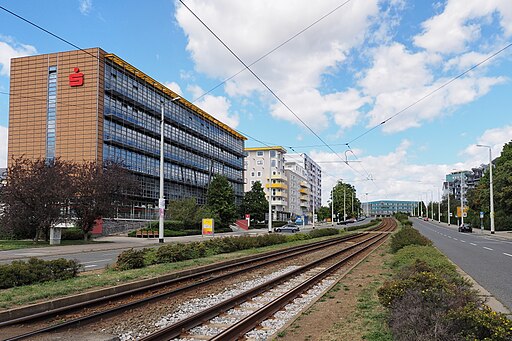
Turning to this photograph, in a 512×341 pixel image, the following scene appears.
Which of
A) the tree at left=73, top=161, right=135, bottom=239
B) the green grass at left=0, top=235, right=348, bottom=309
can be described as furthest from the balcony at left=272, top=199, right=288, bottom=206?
the green grass at left=0, top=235, right=348, bottom=309

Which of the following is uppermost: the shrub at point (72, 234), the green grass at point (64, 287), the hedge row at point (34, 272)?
the hedge row at point (34, 272)

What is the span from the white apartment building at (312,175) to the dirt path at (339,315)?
13034 cm

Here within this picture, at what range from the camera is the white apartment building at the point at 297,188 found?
437 ft

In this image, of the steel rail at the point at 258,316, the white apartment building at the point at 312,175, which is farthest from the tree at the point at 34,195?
the white apartment building at the point at 312,175

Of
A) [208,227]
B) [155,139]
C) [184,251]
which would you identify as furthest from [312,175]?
[184,251]

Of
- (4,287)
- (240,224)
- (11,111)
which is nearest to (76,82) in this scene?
(11,111)

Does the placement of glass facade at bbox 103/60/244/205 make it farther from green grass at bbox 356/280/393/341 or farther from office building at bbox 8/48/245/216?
green grass at bbox 356/280/393/341

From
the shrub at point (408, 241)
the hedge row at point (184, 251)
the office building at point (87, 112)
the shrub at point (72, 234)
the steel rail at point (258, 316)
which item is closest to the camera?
the steel rail at point (258, 316)

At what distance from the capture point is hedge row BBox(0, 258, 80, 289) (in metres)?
11.6

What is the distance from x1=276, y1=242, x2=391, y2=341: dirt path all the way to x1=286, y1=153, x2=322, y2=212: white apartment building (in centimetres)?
13034

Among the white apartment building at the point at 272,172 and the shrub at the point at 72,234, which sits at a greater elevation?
the white apartment building at the point at 272,172

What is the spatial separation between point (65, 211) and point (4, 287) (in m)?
25.7

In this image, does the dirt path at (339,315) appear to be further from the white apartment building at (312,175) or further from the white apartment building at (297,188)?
the white apartment building at (312,175)

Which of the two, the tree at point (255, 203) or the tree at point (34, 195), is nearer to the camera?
the tree at point (34, 195)
